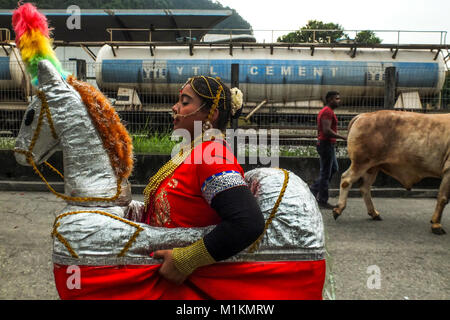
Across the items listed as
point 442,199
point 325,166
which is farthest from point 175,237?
point 325,166

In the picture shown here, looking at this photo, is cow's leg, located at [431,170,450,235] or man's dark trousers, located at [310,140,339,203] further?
man's dark trousers, located at [310,140,339,203]

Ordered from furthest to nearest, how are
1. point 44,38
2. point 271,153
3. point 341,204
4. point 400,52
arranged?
point 400,52, point 271,153, point 341,204, point 44,38

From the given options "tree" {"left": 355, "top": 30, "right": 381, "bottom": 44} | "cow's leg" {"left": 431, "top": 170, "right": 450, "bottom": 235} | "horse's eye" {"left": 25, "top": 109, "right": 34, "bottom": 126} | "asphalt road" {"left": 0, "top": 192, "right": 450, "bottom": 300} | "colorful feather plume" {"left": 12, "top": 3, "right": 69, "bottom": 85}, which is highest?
"tree" {"left": 355, "top": 30, "right": 381, "bottom": 44}

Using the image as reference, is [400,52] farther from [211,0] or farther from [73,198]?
[211,0]

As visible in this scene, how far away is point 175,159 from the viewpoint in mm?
1972

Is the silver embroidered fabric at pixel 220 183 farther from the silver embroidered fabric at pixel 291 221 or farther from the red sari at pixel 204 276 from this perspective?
Result: the silver embroidered fabric at pixel 291 221

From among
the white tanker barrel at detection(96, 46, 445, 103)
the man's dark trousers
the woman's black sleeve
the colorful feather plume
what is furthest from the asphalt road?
the white tanker barrel at detection(96, 46, 445, 103)

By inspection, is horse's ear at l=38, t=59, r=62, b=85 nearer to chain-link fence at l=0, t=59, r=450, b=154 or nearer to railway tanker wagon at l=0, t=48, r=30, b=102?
chain-link fence at l=0, t=59, r=450, b=154

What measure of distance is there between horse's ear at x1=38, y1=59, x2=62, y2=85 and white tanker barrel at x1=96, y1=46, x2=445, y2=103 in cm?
1013

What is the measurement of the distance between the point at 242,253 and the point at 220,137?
555 millimetres

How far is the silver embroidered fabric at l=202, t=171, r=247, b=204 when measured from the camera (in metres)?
1.59

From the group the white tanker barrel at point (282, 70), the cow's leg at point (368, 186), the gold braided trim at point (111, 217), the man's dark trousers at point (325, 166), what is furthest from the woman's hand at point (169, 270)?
the white tanker barrel at point (282, 70)
